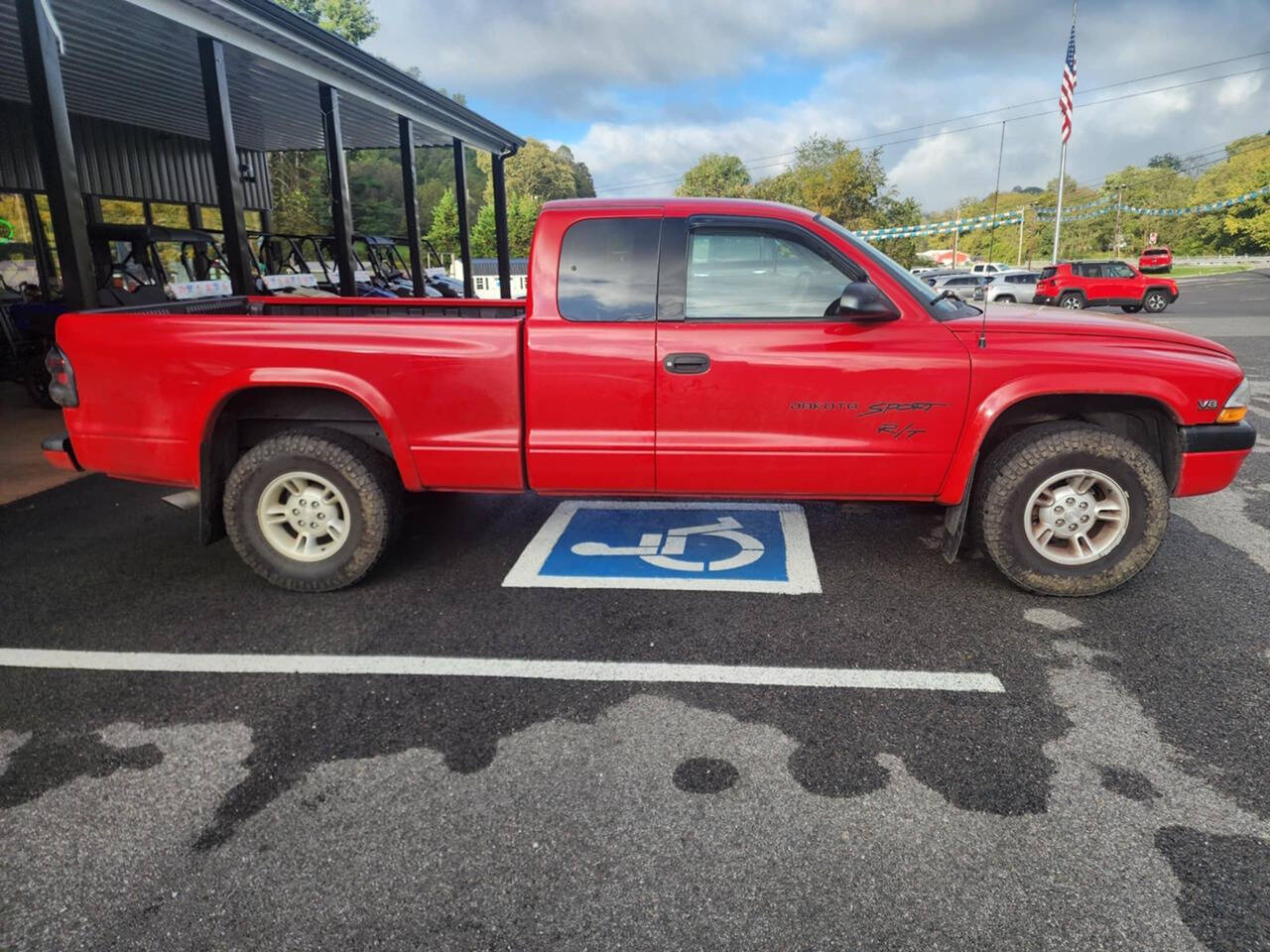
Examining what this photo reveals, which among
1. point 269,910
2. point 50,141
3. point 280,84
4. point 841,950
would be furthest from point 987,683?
point 280,84

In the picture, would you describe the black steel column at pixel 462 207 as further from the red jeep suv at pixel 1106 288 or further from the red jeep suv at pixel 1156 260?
the red jeep suv at pixel 1156 260

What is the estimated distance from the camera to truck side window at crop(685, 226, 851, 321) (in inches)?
148

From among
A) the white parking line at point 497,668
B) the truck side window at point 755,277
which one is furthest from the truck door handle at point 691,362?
the white parking line at point 497,668

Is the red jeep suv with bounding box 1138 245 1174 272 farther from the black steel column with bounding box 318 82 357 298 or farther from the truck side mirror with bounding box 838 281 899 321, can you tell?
the truck side mirror with bounding box 838 281 899 321

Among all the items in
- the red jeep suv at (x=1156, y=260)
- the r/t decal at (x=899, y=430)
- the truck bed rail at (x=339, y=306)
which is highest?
the red jeep suv at (x=1156, y=260)

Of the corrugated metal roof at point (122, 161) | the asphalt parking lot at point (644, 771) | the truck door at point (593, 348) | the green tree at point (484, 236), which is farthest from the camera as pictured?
the green tree at point (484, 236)

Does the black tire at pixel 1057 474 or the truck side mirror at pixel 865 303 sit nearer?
the truck side mirror at pixel 865 303

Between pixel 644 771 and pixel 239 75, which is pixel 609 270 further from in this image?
pixel 239 75

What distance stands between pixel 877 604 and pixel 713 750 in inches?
58.2

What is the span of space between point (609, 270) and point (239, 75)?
1086cm

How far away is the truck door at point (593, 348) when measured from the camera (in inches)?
146

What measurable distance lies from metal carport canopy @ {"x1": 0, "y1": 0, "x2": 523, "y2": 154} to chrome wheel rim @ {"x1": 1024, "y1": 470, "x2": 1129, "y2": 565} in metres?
7.51

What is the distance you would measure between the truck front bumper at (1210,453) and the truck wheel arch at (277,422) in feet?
12.3

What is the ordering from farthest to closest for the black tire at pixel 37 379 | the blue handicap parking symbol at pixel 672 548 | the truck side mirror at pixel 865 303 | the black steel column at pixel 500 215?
the black steel column at pixel 500 215 < the black tire at pixel 37 379 < the blue handicap parking symbol at pixel 672 548 < the truck side mirror at pixel 865 303
